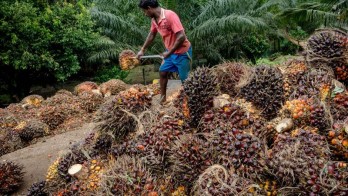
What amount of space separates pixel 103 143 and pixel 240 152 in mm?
1272

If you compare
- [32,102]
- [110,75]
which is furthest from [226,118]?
[110,75]

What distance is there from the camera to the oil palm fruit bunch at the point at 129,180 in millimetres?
2051

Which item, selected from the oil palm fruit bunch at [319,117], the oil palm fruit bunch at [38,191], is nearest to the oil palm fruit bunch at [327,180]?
the oil palm fruit bunch at [319,117]

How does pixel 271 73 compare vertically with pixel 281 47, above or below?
above

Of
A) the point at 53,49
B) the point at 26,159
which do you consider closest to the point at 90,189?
the point at 26,159

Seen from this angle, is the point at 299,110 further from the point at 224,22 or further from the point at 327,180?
the point at 224,22

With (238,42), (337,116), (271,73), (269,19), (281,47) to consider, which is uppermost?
(271,73)

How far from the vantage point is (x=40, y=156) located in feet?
15.8

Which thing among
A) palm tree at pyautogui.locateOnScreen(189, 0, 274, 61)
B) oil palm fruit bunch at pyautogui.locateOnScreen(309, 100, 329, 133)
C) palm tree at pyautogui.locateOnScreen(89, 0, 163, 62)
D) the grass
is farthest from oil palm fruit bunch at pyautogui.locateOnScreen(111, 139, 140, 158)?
the grass

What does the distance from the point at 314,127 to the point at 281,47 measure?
17264 millimetres

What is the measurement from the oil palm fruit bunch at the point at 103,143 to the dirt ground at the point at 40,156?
3.58ft

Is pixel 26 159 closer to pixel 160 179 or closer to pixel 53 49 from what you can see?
pixel 160 179

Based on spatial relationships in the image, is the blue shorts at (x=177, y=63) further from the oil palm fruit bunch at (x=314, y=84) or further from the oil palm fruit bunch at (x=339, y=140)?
the oil palm fruit bunch at (x=339, y=140)

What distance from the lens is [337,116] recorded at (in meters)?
2.12
